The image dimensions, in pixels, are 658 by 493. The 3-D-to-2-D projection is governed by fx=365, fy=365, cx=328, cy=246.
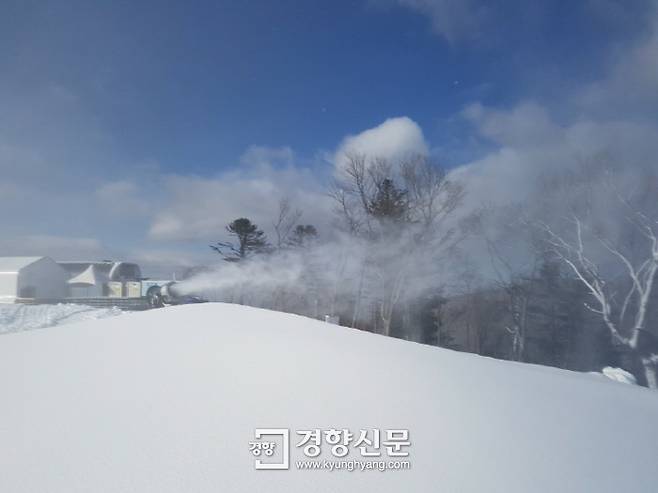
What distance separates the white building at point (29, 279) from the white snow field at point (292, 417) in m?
18.4

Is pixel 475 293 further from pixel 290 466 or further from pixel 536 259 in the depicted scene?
pixel 290 466

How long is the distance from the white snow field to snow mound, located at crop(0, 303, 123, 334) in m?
5.68

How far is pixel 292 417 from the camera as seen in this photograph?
255 centimetres

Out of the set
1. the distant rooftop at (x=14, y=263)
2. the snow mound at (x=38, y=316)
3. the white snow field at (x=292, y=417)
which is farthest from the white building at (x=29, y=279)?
the white snow field at (x=292, y=417)

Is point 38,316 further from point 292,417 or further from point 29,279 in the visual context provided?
point 29,279

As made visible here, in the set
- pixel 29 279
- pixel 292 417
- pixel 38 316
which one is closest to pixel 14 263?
pixel 29 279

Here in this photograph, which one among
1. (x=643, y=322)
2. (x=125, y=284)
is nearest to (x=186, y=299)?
(x=125, y=284)

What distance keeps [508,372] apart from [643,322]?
973 cm

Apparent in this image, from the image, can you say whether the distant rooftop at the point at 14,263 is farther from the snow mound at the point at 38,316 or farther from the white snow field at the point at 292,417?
the white snow field at the point at 292,417

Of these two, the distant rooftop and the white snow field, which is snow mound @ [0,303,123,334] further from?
the distant rooftop

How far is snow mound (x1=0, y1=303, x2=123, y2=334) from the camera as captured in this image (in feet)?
28.9

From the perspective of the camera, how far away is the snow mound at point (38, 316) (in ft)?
28.9

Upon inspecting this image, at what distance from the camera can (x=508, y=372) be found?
3926mm

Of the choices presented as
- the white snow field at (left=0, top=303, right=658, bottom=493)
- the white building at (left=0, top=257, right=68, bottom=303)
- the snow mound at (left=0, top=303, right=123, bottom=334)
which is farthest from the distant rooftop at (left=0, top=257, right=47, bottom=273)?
the white snow field at (left=0, top=303, right=658, bottom=493)
